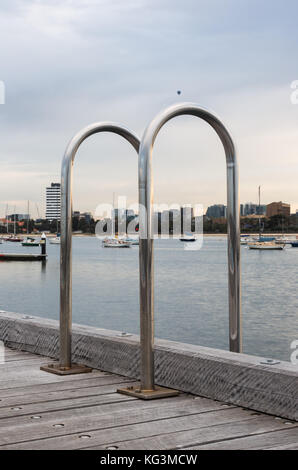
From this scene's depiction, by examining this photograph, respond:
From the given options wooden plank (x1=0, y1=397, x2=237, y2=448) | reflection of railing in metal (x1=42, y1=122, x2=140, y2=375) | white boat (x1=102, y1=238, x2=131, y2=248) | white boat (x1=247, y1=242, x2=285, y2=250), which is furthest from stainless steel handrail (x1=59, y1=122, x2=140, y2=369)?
white boat (x1=247, y1=242, x2=285, y2=250)

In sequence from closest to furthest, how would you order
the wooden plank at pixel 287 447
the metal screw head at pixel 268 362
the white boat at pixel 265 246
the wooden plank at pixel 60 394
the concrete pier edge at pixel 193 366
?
the wooden plank at pixel 287 447
the concrete pier edge at pixel 193 366
the metal screw head at pixel 268 362
the wooden plank at pixel 60 394
the white boat at pixel 265 246

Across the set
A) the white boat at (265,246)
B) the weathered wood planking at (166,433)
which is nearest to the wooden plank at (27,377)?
the weathered wood planking at (166,433)

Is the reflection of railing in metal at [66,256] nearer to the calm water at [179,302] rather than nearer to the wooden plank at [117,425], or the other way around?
the wooden plank at [117,425]

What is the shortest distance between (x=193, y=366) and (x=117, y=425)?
62 centimetres

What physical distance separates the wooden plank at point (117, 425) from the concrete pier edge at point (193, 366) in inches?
3.8

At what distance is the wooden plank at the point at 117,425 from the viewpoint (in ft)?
7.88

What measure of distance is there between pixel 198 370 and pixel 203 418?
0.38m

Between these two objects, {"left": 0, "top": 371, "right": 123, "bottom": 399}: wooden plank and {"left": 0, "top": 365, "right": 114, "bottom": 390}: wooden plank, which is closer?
{"left": 0, "top": 371, "right": 123, "bottom": 399}: wooden plank

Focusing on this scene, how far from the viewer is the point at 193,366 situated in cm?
309

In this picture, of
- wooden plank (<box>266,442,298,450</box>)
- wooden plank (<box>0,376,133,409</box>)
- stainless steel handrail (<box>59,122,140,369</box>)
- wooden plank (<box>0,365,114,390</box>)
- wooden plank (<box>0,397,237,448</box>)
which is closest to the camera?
wooden plank (<box>266,442,298,450</box>)

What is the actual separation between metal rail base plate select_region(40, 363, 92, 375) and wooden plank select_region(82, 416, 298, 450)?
3.76 feet

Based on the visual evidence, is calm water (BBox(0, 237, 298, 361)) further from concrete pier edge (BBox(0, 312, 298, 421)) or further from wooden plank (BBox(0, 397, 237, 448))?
wooden plank (BBox(0, 397, 237, 448))

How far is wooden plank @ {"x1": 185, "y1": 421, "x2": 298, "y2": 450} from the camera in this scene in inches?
91.2
